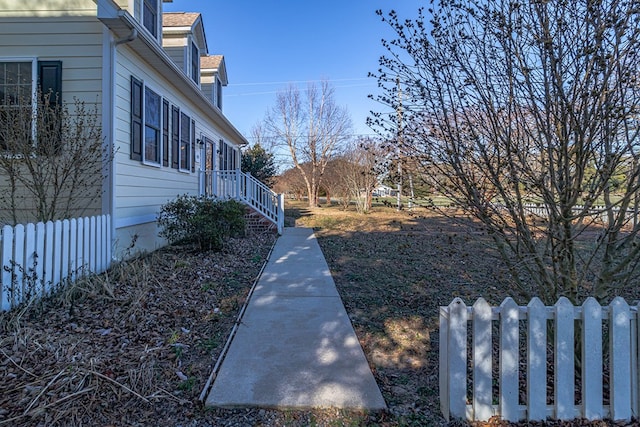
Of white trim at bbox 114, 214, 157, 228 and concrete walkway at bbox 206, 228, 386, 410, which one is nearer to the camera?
concrete walkway at bbox 206, 228, 386, 410

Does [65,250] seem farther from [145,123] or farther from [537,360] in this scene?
[537,360]

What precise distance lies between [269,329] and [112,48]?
5.07m

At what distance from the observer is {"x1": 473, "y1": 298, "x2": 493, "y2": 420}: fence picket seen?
2.25 metres

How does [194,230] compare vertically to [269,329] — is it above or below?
above

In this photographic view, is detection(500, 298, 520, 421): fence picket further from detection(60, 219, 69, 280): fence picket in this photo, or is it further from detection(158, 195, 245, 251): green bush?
detection(158, 195, 245, 251): green bush

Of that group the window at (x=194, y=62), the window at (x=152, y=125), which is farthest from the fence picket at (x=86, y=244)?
the window at (x=194, y=62)

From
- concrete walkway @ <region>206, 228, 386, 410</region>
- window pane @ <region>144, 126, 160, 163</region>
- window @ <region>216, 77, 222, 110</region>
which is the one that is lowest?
concrete walkway @ <region>206, 228, 386, 410</region>

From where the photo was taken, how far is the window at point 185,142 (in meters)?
9.17

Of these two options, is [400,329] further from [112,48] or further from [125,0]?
[125,0]

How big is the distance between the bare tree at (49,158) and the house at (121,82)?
0.19 metres

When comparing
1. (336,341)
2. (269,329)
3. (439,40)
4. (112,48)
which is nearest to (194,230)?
(112,48)

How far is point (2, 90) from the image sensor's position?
5738 mm

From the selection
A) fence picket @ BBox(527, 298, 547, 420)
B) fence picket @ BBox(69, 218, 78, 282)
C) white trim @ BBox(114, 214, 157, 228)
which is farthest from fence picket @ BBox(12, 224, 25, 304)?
fence picket @ BBox(527, 298, 547, 420)

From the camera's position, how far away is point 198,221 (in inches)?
269
